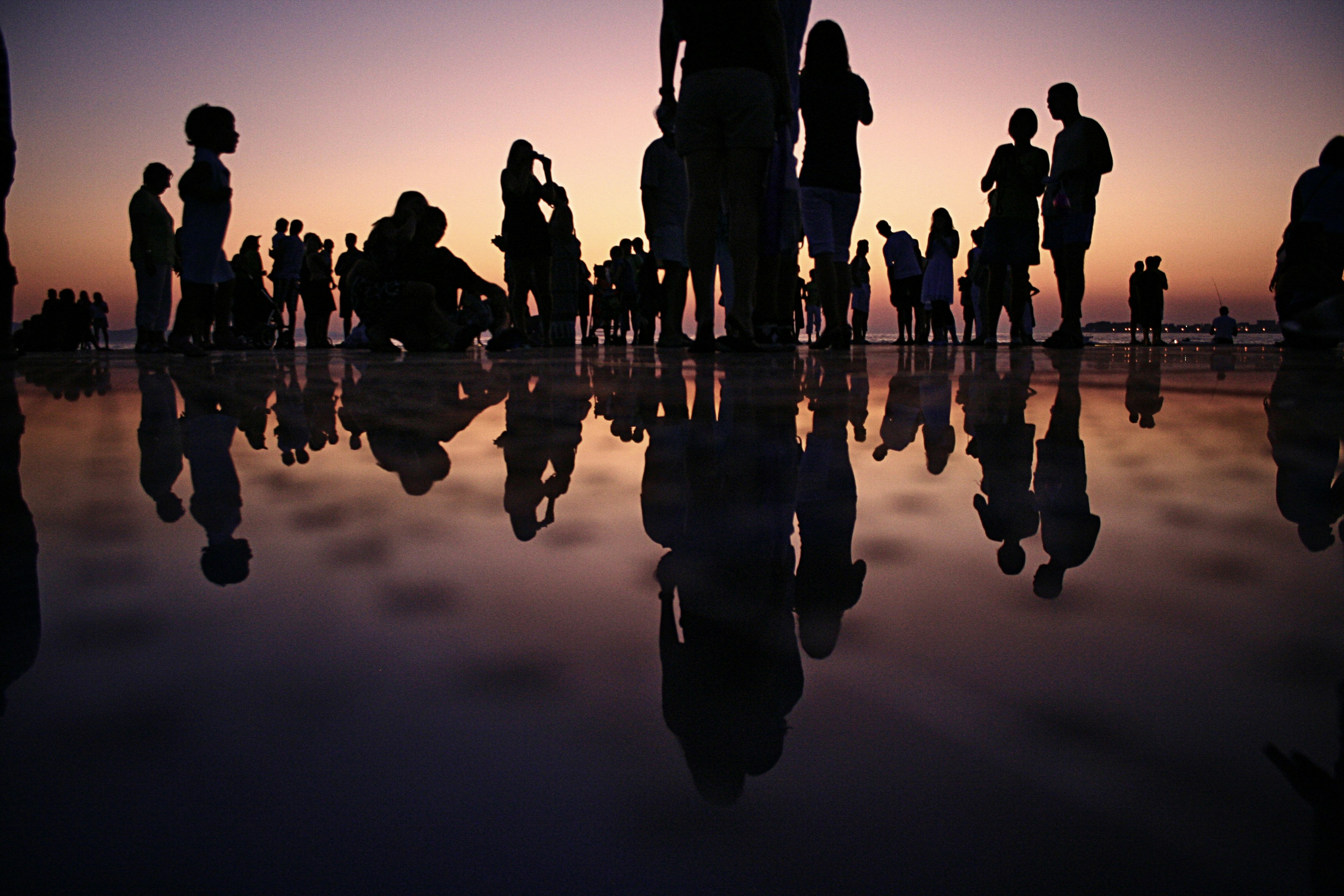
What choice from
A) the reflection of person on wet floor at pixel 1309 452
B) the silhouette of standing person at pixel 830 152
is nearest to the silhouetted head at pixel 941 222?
the silhouette of standing person at pixel 830 152

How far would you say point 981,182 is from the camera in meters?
6.40

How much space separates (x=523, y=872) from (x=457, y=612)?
10.4 inches

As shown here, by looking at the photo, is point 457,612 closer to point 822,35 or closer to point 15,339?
point 822,35

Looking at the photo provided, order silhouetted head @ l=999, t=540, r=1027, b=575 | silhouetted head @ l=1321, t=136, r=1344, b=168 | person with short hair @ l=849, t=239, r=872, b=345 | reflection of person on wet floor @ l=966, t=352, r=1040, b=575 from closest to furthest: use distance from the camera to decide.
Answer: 1. silhouetted head @ l=999, t=540, r=1027, b=575
2. reflection of person on wet floor @ l=966, t=352, r=1040, b=575
3. silhouetted head @ l=1321, t=136, r=1344, b=168
4. person with short hair @ l=849, t=239, r=872, b=345

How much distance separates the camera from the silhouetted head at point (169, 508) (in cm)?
85

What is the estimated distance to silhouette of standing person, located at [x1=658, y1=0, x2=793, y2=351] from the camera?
408cm

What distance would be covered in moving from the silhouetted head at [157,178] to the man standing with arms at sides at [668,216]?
4041 millimetres

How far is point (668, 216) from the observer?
260 inches

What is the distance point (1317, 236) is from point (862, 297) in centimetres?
1142

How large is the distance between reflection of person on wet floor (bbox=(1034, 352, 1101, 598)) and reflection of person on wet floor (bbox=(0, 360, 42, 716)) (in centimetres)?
59

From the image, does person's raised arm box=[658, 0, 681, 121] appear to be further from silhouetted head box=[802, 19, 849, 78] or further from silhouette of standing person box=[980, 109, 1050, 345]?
silhouette of standing person box=[980, 109, 1050, 345]

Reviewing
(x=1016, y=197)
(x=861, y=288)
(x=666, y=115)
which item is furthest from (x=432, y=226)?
(x=861, y=288)

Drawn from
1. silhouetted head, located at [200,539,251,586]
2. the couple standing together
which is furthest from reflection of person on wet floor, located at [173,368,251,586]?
the couple standing together

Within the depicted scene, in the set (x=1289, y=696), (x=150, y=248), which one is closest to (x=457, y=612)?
(x=1289, y=696)
